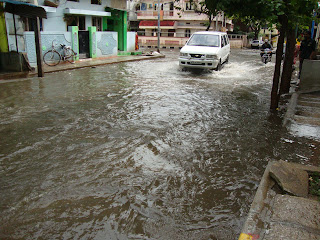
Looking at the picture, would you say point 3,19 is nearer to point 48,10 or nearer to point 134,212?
point 48,10

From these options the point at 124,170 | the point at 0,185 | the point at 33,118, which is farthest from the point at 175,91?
the point at 0,185

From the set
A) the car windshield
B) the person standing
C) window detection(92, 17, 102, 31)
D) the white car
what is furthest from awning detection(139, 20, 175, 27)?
the person standing

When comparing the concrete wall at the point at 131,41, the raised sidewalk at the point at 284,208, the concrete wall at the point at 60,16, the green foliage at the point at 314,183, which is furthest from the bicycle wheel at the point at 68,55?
the green foliage at the point at 314,183

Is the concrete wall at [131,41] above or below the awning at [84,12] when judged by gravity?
below

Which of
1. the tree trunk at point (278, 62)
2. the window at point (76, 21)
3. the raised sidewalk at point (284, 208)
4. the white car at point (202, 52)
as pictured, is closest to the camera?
the raised sidewalk at point (284, 208)

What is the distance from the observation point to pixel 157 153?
512cm

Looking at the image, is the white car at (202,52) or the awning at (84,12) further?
the awning at (84,12)

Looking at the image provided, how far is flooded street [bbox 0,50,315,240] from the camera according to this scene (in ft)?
10.8

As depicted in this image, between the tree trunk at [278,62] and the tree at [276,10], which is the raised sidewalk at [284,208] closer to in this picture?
the tree at [276,10]

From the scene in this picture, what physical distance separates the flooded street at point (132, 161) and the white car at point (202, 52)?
4212mm

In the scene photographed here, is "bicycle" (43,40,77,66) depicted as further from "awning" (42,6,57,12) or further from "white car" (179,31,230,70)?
"white car" (179,31,230,70)

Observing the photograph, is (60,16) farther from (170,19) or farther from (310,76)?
(170,19)

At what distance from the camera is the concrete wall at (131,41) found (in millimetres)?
23875

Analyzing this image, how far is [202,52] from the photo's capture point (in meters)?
13.2
